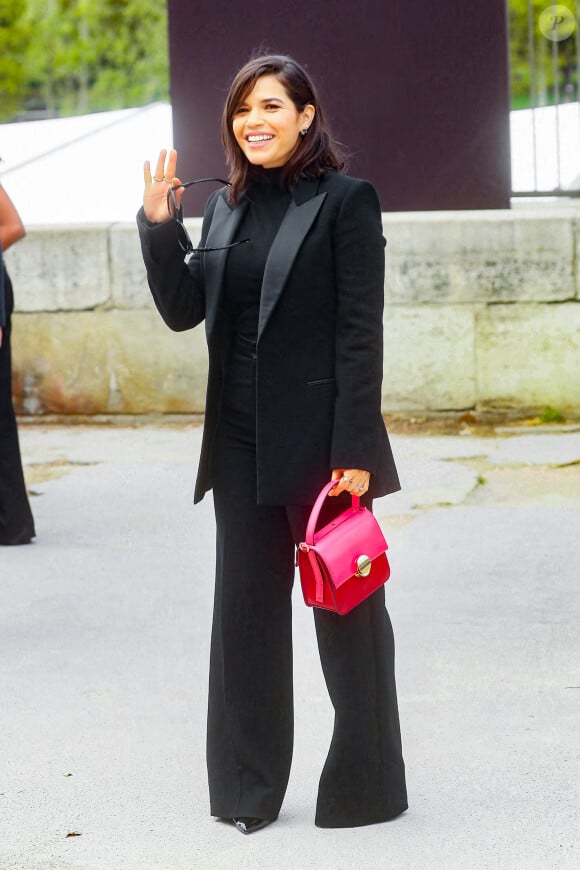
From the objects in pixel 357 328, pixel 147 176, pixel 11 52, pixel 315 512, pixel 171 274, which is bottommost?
pixel 315 512

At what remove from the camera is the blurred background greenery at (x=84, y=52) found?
1555 inches

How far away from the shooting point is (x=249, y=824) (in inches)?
144

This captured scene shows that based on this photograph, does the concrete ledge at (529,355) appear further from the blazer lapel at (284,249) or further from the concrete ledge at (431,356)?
the blazer lapel at (284,249)

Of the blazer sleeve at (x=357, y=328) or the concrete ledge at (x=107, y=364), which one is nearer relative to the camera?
the blazer sleeve at (x=357, y=328)

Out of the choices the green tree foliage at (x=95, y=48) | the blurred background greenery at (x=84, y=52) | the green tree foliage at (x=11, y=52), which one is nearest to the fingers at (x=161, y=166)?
the blurred background greenery at (x=84, y=52)

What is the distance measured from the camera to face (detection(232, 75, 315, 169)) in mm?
3490

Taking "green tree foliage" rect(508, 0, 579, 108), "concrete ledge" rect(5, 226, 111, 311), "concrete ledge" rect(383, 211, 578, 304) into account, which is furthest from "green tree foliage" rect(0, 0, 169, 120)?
"concrete ledge" rect(383, 211, 578, 304)

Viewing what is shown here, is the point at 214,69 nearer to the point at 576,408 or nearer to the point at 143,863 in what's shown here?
the point at 576,408

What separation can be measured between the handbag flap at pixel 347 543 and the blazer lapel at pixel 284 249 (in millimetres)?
462

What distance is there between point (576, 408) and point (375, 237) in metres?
5.24

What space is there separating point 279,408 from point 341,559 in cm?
38
